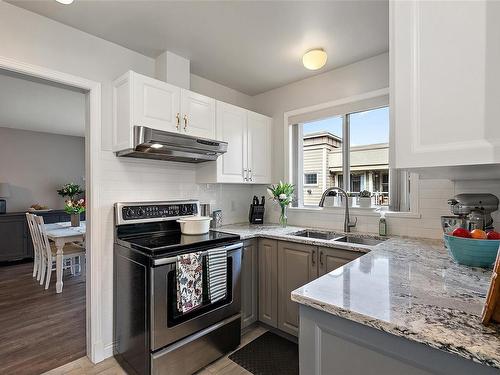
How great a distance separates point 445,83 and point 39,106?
5139 millimetres

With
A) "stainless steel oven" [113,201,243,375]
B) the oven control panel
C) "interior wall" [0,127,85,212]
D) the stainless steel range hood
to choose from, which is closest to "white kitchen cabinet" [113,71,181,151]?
the stainless steel range hood

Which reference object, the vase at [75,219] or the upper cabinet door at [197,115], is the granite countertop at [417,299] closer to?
the upper cabinet door at [197,115]

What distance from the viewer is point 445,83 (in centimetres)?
86

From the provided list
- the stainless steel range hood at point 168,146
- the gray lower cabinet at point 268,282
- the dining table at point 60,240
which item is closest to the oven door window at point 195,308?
the gray lower cabinet at point 268,282

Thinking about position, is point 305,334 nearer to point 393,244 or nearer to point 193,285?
point 193,285

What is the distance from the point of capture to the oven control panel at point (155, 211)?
2141 millimetres

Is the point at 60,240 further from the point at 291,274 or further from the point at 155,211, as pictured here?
the point at 291,274

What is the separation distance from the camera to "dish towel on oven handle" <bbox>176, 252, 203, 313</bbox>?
1.77 m

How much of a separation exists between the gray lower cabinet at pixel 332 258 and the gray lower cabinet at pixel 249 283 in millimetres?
659

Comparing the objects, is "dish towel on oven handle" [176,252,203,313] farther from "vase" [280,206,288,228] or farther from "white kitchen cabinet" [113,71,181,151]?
"vase" [280,206,288,228]

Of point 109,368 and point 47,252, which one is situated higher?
point 47,252

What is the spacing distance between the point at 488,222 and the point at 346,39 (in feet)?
5.64

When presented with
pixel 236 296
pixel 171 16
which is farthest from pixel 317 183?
pixel 171 16

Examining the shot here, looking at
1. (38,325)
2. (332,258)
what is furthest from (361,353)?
(38,325)
